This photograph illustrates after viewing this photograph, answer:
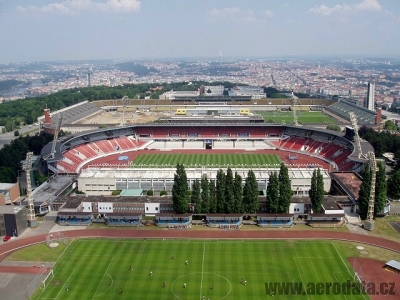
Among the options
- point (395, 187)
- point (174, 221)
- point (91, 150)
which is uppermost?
point (395, 187)

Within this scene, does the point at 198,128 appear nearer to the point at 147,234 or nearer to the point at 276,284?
the point at 147,234

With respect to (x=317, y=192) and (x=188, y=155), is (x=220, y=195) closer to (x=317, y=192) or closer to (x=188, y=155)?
(x=317, y=192)

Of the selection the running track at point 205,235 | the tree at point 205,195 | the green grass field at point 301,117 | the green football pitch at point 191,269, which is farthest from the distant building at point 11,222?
the green grass field at point 301,117

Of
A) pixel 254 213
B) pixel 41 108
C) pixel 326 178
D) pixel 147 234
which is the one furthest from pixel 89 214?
pixel 41 108

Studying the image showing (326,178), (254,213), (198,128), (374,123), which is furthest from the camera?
(374,123)

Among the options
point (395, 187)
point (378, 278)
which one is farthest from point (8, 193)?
point (395, 187)
